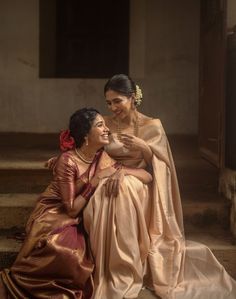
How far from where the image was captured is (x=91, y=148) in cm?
335

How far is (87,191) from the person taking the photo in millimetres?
3301

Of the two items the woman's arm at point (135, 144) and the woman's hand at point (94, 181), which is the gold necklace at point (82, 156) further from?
the woman's arm at point (135, 144)

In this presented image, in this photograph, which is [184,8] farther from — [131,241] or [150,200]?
[131,241]

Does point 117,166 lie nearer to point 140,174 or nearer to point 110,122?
point 140,174

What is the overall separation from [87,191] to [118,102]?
2.28ft

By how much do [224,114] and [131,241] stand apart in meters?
1.55

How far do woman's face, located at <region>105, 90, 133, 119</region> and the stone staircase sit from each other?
112 cm

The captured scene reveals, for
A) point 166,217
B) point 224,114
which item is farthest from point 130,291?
point 224,114

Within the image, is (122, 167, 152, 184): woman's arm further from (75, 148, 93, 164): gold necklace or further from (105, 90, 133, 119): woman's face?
(105, 90, 133, 119): woman's face

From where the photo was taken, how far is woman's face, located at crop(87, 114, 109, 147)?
3.29 metres

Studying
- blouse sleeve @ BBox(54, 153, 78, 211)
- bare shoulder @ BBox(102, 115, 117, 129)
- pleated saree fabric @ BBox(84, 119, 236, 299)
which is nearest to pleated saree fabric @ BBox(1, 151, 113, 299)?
blouse sleeve @ BBox(54, 153, 78, 211)

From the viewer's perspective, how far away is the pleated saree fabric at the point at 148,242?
322 cm

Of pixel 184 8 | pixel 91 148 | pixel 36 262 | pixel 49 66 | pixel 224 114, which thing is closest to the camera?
pixel 36 262

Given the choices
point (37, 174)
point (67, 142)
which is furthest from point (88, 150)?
point (37, 174)
